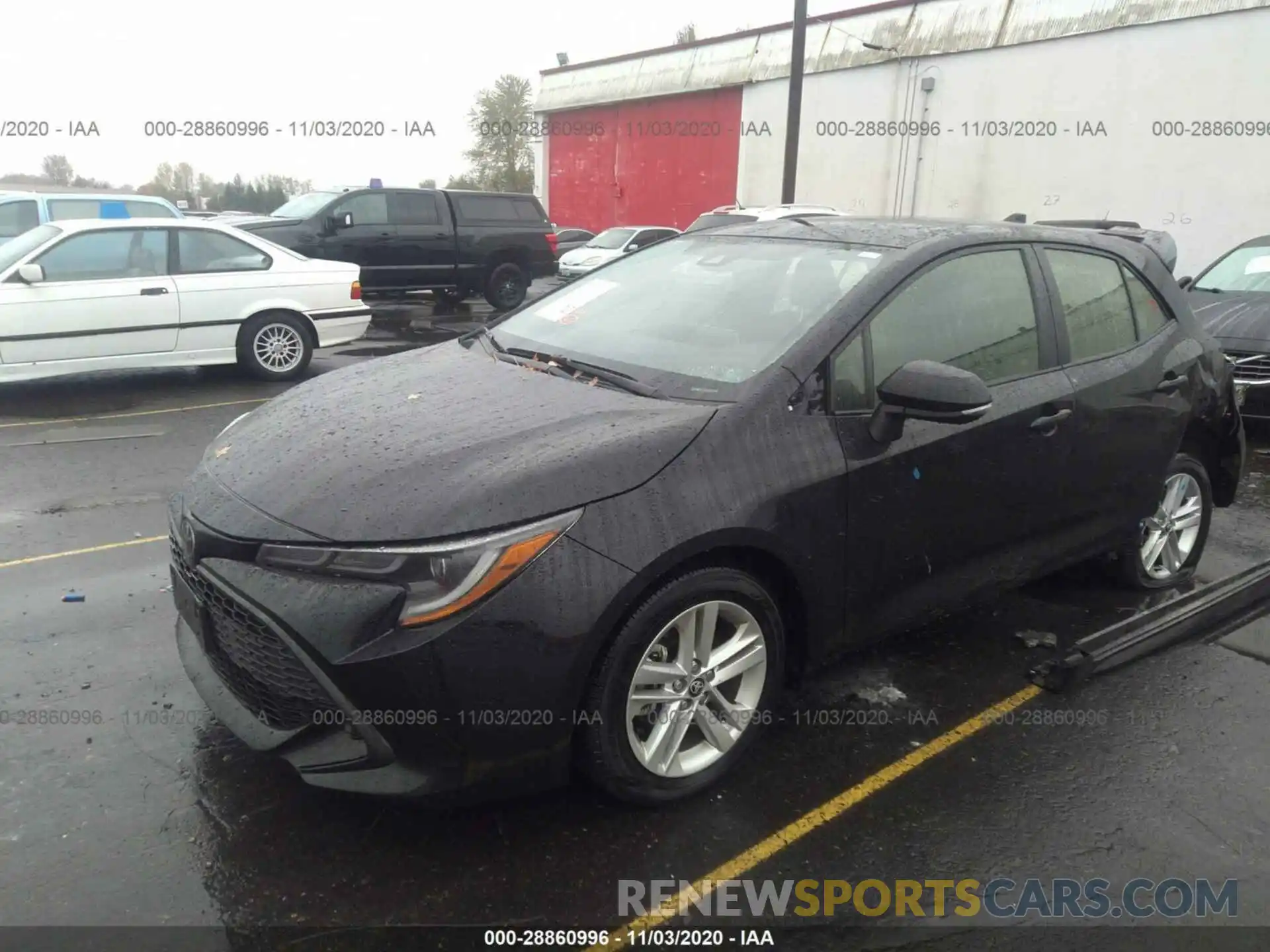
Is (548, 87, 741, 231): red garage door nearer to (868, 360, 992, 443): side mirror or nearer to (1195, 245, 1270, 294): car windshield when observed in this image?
(1195, 245, 1270, 294): car windshield

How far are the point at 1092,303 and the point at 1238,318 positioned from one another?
4.96 metres

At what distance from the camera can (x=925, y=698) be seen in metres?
3.55

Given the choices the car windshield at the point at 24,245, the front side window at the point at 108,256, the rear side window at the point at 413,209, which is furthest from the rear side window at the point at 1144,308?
the rear side window at the point at 413,209

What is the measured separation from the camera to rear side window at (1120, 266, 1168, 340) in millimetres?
4129

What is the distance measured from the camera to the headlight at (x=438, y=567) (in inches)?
92.2

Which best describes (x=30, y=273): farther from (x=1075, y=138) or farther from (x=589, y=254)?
(x=1075, y=138)

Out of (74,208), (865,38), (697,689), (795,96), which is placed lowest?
(697,689)

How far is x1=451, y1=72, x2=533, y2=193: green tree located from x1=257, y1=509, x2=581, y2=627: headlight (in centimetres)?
4401

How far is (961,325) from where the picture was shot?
11.3ft

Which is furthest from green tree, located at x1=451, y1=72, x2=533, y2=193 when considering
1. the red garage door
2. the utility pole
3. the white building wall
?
the utility pole

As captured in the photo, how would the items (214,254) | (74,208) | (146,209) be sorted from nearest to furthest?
(214,254)
(74,208)
(146,209)

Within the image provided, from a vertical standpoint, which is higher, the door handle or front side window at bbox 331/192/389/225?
front side window at bbox 331/192/389/225

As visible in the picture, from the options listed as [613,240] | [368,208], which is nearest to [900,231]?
[368,208]

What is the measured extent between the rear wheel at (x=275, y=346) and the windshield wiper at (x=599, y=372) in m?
6.03
